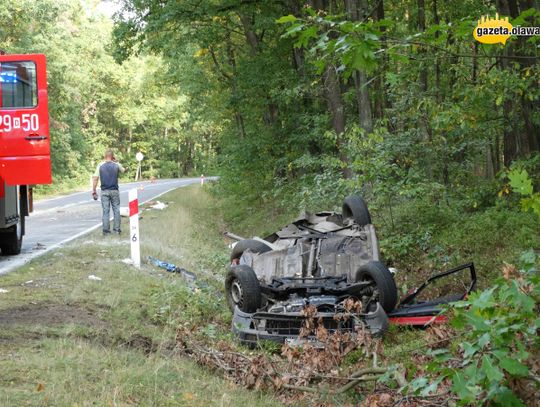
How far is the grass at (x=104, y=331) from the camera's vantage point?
16.3 feet

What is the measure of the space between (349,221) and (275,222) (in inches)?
387

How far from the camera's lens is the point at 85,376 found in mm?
5203

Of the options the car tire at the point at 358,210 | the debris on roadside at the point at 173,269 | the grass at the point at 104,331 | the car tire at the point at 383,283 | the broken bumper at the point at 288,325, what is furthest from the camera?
the debris on roadside at the point at 173,269

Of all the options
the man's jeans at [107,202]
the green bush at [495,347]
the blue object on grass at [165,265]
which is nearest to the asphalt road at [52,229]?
the man's jeans at [107,202]

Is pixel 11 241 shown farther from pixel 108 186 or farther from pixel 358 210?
pixel 358 210

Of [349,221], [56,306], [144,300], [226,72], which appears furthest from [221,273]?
[226,72]

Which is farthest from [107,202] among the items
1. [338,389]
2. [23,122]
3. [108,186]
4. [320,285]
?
[338,389]

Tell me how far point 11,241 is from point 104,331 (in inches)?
226

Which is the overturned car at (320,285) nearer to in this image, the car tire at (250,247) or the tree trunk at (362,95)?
the car tire at (250,247)

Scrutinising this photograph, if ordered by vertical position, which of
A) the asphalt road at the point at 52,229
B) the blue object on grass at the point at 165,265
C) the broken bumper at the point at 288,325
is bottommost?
the broken bumper at the point at 288,325

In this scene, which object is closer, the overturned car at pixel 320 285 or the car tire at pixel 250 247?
the overturned car at pixel 320 285

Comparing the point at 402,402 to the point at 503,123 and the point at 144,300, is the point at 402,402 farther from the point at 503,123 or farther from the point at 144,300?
the point at 503,123

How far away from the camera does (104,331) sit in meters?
6.80

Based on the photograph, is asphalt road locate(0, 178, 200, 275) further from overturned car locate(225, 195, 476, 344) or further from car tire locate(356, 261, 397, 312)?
car tire locate(356, 261, 397, 312)
